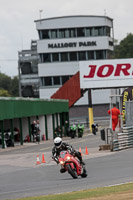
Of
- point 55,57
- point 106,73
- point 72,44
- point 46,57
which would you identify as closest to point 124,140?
point 106,73

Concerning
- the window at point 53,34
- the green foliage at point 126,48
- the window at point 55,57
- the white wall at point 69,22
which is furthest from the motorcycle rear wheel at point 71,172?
the green foliage at point 126,48

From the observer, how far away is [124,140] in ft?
107

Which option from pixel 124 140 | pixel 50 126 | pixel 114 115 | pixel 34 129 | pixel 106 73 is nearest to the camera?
pixel 124 140

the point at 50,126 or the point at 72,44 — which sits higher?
the point at 72,44

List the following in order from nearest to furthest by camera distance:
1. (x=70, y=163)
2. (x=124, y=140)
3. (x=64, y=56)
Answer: (x=70, y=163), (x=124, y=140), (x=64, y=56)

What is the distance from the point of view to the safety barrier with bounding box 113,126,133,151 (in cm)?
3183

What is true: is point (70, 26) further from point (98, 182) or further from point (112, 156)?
point (98, 182)

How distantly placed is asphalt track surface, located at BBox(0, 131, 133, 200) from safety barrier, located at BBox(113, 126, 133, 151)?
537 mm

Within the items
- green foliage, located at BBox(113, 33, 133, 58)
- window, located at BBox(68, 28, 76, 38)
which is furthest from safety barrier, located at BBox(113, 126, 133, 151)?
green foliage, located at BBox(113, 33, 133, 58)

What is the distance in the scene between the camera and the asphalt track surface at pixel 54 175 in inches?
667

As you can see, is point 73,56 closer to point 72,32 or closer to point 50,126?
point 72,32

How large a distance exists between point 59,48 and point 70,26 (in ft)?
13.5

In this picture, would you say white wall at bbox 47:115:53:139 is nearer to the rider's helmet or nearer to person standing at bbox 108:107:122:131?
person standing at bbox 108:107:122:131

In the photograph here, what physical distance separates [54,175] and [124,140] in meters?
11.2
